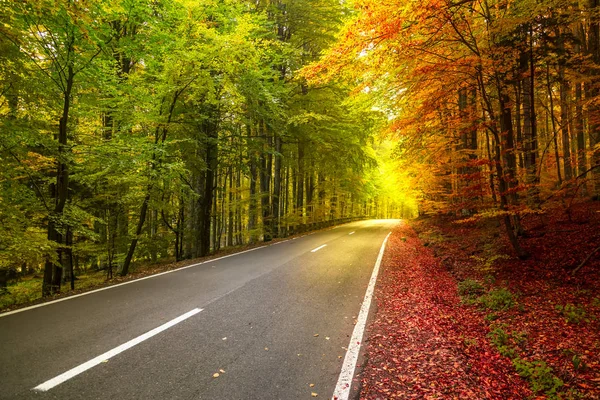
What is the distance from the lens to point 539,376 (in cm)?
336

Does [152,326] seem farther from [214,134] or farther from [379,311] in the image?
[214,134]

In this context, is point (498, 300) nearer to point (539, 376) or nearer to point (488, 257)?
point (539, 376)


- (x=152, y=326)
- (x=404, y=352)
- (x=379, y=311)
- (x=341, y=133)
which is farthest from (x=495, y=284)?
(x=341, y=133)

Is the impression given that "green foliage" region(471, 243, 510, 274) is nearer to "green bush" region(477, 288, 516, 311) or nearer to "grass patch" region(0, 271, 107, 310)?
"green bush" region(477, 288, 516, 311)

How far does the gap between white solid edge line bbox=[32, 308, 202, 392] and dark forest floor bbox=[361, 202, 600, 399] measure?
125 inches

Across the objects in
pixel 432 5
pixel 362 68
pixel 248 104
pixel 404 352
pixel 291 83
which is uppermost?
pixel 291 83

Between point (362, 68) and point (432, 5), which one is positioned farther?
point (362, 68)

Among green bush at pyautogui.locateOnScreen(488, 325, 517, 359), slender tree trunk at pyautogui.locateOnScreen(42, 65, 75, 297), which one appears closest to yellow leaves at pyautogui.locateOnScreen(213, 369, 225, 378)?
green bush at pyautogui.locateOnScreen(488, 325, 517, 359)

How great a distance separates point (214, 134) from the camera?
13.4 m

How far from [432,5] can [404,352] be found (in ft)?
18.2

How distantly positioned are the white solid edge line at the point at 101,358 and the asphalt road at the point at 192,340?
66mm

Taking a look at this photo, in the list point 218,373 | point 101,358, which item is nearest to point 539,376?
point 218,373

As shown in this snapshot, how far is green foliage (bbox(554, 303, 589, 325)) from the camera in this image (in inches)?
175

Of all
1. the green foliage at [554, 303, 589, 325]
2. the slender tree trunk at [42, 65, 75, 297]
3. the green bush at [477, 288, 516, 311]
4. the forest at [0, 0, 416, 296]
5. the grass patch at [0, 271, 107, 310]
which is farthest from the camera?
the grass patch at [0, 271, 107, 310]
